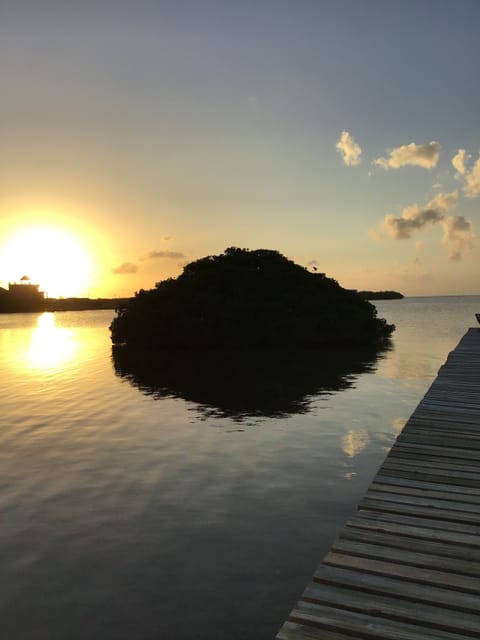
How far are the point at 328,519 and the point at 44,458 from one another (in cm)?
879

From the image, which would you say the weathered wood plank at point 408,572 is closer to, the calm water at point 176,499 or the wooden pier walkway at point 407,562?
the wooden pier walkway at point 407,562

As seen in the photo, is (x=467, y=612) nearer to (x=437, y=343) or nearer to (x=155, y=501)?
(x=155, y=501)

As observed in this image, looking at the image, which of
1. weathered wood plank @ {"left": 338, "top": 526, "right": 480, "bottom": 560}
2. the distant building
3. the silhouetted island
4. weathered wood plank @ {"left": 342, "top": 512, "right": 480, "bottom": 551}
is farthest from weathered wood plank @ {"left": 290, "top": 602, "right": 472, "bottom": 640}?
the distant building

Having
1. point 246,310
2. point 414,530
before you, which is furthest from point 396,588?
point 246,310

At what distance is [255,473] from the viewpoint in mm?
13938

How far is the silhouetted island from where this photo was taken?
5100 centimetres

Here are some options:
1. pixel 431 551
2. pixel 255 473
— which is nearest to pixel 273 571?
pixel 431 551

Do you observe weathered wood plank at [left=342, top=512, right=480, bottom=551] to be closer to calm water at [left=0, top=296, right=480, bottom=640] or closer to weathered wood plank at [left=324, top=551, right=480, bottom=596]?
weathered wood plank at [left=324, top=551, right=480, bottom=596]

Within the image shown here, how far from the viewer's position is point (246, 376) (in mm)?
32875

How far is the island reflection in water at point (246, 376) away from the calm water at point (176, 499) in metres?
0.28

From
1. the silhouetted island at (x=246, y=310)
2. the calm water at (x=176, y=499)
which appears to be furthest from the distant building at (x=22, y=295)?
the calm water at (x=176, y=499)

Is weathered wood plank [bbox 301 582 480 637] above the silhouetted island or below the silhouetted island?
below

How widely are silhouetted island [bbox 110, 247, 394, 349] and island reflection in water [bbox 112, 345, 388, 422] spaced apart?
110 inches

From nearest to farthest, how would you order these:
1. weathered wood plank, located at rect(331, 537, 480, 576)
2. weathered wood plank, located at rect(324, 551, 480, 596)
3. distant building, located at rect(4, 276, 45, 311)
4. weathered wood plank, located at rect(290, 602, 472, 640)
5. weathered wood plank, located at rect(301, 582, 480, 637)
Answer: weathered wood plank, located at rect(290, 602, 472, 640), weathered wood plank, located at rect(301, 582, 480, 637), weathered wood plank, located at rect(324, 551, 480, 596), weathered wood plank, located at rect(331, 537, 480, 576), distant building, located at rect(4, 276, 45, 311)
